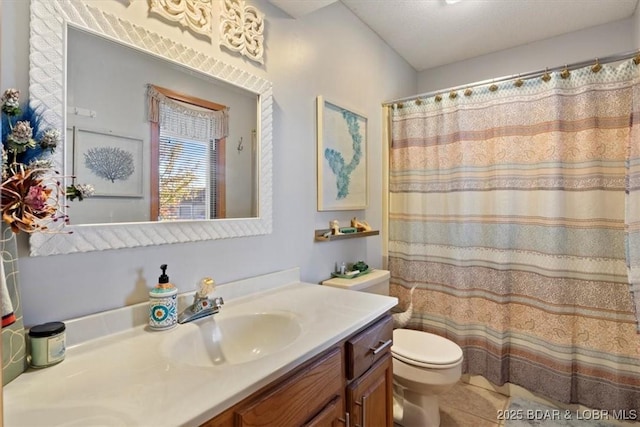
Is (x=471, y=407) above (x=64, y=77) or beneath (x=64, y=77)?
beneath

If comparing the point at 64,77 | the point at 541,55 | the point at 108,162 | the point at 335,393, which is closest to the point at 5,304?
the point at 108,162

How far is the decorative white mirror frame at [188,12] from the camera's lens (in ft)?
3.66

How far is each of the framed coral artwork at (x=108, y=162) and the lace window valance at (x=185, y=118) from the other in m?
0.13

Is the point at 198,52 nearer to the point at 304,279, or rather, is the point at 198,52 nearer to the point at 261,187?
the point at 261,187

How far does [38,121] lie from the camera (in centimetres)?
84

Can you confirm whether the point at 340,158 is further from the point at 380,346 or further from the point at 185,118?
the point at 380,346

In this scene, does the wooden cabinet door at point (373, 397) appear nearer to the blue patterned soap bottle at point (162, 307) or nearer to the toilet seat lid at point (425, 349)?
the toilet seat lid at point (425, 349)

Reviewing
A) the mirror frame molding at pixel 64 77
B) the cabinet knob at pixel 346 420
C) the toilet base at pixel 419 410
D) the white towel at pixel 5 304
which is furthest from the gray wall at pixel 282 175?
the toilet base at pixel 419 410

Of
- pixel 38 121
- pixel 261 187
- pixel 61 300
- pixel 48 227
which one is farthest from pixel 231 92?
pixel 61 300

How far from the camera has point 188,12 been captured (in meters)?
1.18

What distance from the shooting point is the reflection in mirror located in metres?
0.96

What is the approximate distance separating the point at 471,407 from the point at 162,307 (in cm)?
191

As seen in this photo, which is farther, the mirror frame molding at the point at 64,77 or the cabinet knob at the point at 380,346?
the cabinet knob at the point at 380,346

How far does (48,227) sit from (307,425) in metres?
0.90
